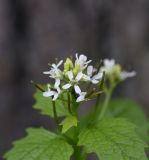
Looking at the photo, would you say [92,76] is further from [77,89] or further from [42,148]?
[42,148]

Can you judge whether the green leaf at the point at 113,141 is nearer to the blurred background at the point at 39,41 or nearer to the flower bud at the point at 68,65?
the flower bud at the point at 68,65

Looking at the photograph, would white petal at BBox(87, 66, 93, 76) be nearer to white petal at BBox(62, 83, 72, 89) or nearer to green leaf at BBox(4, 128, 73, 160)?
white petal at BBox(62, 83, 72, 89)

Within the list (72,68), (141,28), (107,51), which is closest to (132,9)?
(141,28)

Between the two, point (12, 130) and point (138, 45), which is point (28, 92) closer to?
point (12, 130)

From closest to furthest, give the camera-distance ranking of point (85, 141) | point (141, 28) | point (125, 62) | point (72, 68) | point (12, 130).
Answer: point (85, 141), point (72, 68), point (12, 130), point (125, 62), point (141, 28)

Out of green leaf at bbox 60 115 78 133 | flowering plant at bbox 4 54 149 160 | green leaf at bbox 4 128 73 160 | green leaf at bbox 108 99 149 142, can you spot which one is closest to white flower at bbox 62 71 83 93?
flowering plant at bbox 4 54 149 160

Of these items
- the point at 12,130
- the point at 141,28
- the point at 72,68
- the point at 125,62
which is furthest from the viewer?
the point at 141,28

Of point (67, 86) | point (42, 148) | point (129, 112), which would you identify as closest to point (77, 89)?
point (67, 86)
